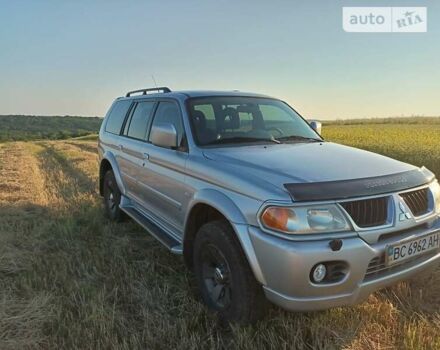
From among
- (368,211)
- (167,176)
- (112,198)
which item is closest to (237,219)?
(368,211)

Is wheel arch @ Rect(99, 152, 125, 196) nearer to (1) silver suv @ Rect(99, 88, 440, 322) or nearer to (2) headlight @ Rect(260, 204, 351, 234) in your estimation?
(1) silver suv @ Rect(99, 88, 440, 322)

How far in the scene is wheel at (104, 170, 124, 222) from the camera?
226 inches

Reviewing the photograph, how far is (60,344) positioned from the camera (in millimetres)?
2854

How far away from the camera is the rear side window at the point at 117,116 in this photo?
5734 millimetres

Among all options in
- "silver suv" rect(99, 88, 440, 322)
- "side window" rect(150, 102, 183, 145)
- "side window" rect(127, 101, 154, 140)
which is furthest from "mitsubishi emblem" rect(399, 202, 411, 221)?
"side window" rect(127, 101, 154, 140)

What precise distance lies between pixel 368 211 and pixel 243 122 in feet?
5.79

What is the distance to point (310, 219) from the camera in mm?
2512

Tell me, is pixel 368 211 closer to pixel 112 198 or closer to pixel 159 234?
pixel 159 234

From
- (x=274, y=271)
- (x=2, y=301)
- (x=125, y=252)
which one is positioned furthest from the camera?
(x=125, y=252)

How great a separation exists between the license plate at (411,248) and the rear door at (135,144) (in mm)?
2778

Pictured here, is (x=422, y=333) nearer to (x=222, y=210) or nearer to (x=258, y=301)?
(x=258, y=301)

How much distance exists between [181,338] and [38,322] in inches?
44.4

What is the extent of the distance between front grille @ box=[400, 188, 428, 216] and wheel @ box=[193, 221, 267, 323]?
117 cm

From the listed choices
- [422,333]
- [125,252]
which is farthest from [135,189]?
[422,333]
